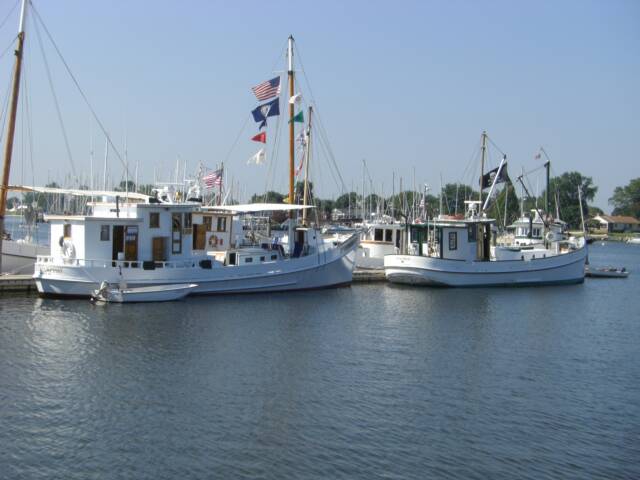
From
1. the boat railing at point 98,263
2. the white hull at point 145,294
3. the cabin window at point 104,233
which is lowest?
the white hull at point 145,294

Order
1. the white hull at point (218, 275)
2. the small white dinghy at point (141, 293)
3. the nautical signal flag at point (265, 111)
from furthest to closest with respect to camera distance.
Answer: the nautical signal flag at point (265, 111), the white hull at point (218, 275), the small white dinghy at point (141, 293)

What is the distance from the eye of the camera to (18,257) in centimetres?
3688

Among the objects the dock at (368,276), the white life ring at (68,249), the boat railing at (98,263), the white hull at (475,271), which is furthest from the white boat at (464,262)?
the white life ring at (68,249)

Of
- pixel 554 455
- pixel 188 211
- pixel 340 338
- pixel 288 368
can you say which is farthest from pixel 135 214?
pixel 554 455

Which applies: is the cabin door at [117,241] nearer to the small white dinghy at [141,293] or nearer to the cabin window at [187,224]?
the small white dinghy at [141,293]

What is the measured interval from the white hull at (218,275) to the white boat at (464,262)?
3.84 metres

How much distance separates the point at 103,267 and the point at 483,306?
1746 cm

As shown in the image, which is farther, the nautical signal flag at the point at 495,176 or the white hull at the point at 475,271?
the nautical signal flag at the point at 495,176

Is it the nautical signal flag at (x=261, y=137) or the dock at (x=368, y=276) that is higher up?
the nautical signal flag at (x=261, y=137)

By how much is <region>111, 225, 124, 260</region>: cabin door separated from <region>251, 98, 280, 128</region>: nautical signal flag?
9024 mm

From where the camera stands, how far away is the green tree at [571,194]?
144500 mm

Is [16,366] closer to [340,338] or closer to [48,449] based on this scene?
[48,449]

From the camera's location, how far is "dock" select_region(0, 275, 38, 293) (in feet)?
105

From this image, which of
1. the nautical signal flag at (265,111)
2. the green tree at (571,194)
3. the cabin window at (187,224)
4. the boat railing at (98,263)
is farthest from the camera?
the green tree at (571,194)
